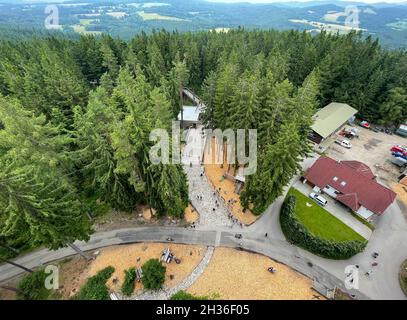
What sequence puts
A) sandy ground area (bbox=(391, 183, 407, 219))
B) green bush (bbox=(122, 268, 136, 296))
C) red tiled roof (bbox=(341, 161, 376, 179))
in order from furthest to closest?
1. red tiled roof (bbox=(341, 161, 376, 179))
2. sandy ground area (bbox=(391, 183, 407, 219))
3. green bush (bbox=(122, 268, 136, 296))

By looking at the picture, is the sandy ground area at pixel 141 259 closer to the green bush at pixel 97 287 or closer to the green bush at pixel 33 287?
the green bush at pixel 97 287

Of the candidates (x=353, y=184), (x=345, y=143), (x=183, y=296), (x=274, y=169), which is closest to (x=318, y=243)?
(x=274, y=169)

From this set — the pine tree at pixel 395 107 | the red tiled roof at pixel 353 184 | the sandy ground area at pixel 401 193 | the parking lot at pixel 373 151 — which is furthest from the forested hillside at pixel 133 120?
the sandy ground area at pixel 401 193

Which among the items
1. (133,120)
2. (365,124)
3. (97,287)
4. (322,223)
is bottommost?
(97,287)

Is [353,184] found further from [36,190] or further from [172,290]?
[36,190]

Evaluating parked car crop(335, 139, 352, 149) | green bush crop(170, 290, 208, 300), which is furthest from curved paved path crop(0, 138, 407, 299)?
parked car crop(335, 139, 352, 149)

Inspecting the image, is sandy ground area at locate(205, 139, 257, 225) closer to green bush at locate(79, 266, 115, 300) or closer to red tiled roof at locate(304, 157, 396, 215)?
red tiled roof at locate(304, 157, 396, 215)
